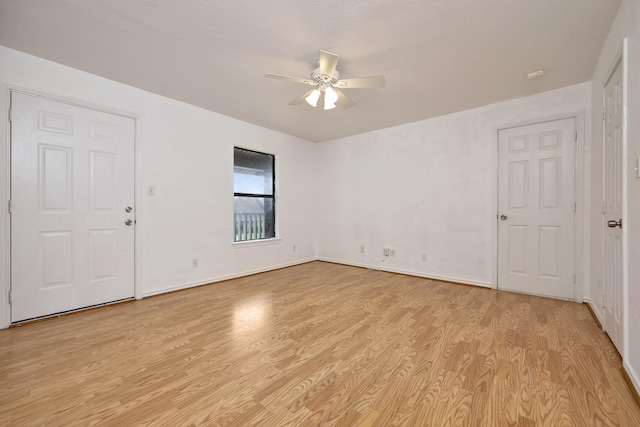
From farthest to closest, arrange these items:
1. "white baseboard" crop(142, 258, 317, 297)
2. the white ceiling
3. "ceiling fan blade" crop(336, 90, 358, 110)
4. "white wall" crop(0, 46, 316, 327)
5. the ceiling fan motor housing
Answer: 1. "white baseboard" crop(142, 258, 317, 297)
2. "ceiling fan blade" crop(336, 90, 358, 110)
3. "white wall" crop(0, 46, 316, 327)
4. the ceiling fan motor housing
5. the white ceiling

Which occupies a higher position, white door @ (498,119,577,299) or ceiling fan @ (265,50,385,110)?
ceiling fan @ (265,50,385,110)

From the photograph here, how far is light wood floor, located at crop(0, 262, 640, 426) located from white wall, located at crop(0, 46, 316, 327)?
750mm

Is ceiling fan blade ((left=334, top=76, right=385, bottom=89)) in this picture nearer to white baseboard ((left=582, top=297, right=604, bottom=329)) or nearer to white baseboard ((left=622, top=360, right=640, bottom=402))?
white baseboard ((left=622, top=360, right=640, bottom=402))

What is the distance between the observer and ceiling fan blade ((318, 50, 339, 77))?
209cm

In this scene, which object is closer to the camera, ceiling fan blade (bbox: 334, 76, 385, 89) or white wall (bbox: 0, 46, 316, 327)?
ceiling fan blade (bbox: 334, 76, 385, 89)

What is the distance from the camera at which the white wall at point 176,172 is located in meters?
2.60

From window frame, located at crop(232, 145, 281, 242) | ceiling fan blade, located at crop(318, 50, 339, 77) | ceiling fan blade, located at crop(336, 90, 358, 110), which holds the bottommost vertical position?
window frame, located at crop(232, 145, 281, 242)

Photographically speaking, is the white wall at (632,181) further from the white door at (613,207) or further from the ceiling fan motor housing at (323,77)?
the ceiling fan motor housing at (323,77)

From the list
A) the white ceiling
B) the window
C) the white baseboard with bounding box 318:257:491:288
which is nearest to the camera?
the white ceiling

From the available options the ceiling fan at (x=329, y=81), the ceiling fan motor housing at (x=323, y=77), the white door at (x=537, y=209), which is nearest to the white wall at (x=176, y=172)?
the ceiling fan at (x=329, y=81)

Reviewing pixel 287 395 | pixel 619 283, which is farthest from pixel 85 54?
pixel 619 283

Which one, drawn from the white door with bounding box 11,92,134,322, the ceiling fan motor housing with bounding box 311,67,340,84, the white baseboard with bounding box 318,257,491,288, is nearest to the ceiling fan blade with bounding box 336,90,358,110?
the ceiling fan motor housing with bounding box 311,67,340,84

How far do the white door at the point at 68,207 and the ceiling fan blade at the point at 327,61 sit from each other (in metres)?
2.49

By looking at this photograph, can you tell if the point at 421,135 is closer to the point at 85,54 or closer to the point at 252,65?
the point at 252,65
